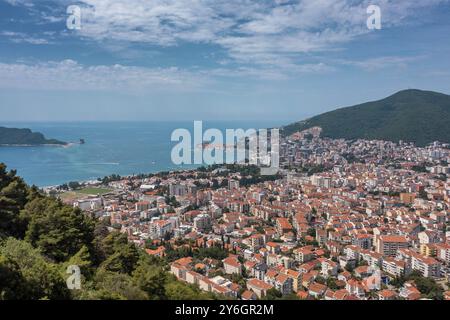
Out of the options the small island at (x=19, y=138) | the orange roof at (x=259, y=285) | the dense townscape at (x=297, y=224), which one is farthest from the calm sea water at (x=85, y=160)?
the orange roof at (x=259, y=285)

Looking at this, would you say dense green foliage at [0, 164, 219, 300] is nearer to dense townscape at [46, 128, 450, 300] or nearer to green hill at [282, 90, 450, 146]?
dense townscape at [46, 128, 450, 300]

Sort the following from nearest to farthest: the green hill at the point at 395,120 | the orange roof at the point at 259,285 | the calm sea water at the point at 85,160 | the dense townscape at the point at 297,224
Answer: the orange roof at the point at 259,285 < the dense townscape at the point at 297,224 < the calm sea water at the point at 85,160 < the green hill at the point at 395,120

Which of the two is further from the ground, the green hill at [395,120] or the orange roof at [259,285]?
the green hill at [395,120]

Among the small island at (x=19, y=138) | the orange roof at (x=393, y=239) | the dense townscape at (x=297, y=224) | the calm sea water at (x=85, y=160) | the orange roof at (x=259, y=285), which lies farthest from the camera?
the small island at (x=19, y=138)

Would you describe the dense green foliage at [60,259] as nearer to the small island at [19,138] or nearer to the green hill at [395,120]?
the small island at [19,138]

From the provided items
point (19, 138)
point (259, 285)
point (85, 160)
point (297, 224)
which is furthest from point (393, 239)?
point (19, 138)
